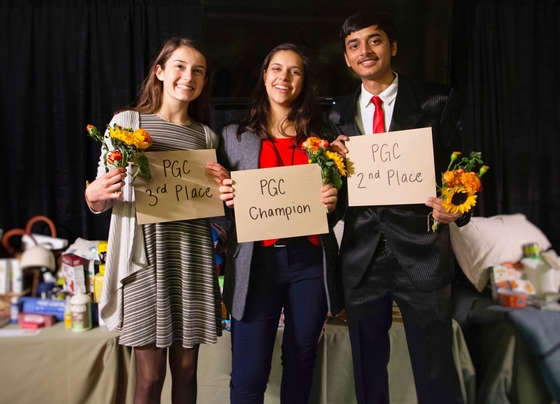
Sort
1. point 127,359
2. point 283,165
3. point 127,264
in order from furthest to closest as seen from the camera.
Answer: point 127,359 < point 283,165 < point 127,264

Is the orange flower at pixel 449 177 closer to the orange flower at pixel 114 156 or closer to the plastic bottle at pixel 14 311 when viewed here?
the orange flower at pixel 114 156

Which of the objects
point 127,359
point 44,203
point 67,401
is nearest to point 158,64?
point 44,203

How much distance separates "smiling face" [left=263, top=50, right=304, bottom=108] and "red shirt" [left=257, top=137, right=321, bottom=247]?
0.13 m

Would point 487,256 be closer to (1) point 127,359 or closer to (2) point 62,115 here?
(1) point 127,359

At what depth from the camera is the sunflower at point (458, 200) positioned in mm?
1149

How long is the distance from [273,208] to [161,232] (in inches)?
12.8

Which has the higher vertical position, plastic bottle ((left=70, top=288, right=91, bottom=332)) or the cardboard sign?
the cardboard sign

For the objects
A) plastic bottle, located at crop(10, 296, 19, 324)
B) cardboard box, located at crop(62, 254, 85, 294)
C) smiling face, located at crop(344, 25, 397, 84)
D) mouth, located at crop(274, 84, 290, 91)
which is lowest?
plastic bottle, located at crop(10, 296, 19, 324)

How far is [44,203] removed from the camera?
1829mm

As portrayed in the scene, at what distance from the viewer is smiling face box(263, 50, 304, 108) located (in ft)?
4.12

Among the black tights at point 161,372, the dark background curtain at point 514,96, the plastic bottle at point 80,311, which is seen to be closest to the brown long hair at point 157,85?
the black tights at point 161,372

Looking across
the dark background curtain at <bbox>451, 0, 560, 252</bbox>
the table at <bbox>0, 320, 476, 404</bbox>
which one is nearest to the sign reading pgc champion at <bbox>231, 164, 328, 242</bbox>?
the table at <bbox>0, 320, 476, 404</bbox>

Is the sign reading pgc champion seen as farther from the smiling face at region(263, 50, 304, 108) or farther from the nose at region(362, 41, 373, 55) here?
the nose at region(362, 41, 373, 55)

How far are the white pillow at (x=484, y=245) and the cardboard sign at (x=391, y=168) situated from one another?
2.11 ft
